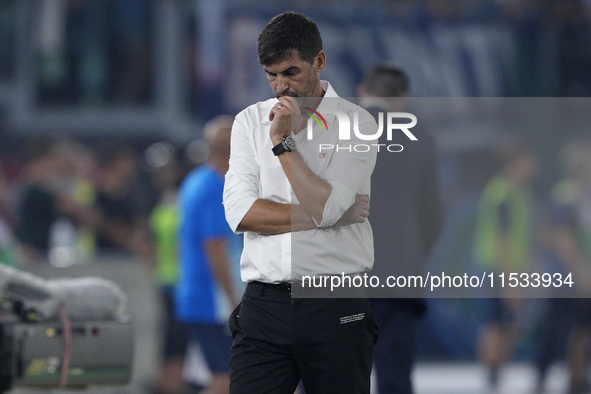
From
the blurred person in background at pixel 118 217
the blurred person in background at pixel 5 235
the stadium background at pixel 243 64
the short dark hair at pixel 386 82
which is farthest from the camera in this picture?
the blurred person in background at pixel 118 217

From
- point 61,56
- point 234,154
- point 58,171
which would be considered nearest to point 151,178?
point 58,171

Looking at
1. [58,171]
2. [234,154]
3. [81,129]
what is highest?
[81,129]

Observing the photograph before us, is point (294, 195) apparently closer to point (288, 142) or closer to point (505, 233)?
point (288, 142)

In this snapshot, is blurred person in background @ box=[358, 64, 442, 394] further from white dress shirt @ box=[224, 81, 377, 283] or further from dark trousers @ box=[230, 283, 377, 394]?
dark trousers @ box=[230, 283, 377, 394]

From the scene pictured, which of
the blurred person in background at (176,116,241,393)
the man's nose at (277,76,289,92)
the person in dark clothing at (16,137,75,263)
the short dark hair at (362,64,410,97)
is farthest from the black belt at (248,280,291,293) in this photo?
the person in dark clothing at (16,137,75,263)

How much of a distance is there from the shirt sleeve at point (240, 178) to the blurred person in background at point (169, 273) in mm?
4893

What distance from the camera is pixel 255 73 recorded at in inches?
463

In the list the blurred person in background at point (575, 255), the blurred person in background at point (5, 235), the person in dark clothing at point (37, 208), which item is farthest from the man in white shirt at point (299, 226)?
the person in dark clothing at point (37, 208)

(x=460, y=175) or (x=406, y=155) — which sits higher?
(x=460, y=175)

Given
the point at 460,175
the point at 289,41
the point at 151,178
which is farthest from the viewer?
the point at 151,178

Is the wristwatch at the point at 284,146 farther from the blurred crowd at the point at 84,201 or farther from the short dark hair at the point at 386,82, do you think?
the blurred crowd at the point at 84,201

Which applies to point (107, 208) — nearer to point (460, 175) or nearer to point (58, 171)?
point (58, 171)

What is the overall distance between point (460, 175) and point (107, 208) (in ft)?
11.6

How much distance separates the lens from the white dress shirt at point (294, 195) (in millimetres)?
3488
